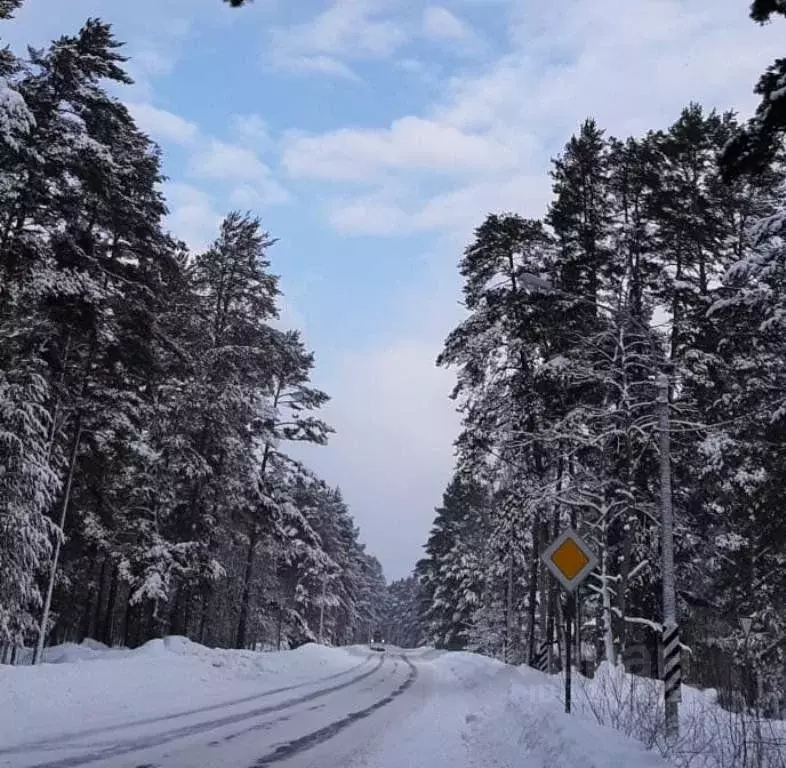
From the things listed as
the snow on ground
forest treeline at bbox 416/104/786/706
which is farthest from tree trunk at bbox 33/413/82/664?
forest treeline at bbox 416/104/786/706

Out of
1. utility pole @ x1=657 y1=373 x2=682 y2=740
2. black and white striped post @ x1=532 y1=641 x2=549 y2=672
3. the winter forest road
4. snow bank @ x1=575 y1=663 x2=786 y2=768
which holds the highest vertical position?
utility pole @ x1=657 y1=373 x2=682 y2=740

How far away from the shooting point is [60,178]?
15508mm

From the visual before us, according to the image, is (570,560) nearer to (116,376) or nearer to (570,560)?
(570,560)

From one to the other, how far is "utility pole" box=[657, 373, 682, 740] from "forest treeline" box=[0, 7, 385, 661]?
40.2 ft

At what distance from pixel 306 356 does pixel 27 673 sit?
23.9 metres

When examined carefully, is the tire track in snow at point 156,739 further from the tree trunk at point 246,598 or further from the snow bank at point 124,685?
the tree trunk at point 246,598

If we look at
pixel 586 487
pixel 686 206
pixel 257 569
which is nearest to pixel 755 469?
pixel 586 487

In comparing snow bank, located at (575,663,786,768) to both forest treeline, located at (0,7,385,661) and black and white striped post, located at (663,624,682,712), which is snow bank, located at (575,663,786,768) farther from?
forest treeline, located at (0,7,385,661)

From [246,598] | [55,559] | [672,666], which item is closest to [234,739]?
[672,666]

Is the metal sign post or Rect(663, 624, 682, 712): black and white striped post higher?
the metal sign post

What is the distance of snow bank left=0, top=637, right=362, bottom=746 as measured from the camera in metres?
8.47

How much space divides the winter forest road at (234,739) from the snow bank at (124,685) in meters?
0.51

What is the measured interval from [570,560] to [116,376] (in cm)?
1411

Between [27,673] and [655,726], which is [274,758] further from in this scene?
[27,673]
